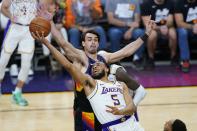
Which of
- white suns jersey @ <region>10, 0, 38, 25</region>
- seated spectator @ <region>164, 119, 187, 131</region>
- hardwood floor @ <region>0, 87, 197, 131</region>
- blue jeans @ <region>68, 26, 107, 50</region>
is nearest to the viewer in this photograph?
seated spectator @ <region>164, 119, 187, 131</region>

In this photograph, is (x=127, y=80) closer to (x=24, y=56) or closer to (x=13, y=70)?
(x=24, y=56)

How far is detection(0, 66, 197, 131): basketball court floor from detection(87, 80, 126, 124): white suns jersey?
1.73 metres

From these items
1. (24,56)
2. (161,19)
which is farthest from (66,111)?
(161,19)

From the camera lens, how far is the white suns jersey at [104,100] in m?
6.62

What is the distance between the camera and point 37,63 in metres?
12.6

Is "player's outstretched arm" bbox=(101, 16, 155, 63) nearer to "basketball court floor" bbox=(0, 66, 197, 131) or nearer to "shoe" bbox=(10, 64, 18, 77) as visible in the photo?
"basketball court floor" bbox=(0, 66, 197, 131)

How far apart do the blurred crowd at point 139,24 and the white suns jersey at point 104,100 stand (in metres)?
5.15

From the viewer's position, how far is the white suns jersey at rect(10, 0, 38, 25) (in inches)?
381

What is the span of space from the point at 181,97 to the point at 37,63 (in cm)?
369

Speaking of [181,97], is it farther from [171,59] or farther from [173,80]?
[171,59]

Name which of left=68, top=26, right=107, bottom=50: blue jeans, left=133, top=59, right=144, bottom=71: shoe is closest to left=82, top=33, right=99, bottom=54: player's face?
left=68, top=26, right=107, bottom=50: blue jeans

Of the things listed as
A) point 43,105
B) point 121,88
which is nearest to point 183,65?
point 43,105

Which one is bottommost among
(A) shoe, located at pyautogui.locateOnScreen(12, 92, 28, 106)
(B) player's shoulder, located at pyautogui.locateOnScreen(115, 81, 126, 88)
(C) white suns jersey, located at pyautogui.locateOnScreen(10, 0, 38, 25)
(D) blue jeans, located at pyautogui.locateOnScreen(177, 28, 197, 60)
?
(A) shoe, located at pyautogui.locateOnScreen(12, 92, 28, 106)

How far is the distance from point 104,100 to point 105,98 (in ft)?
0.08
